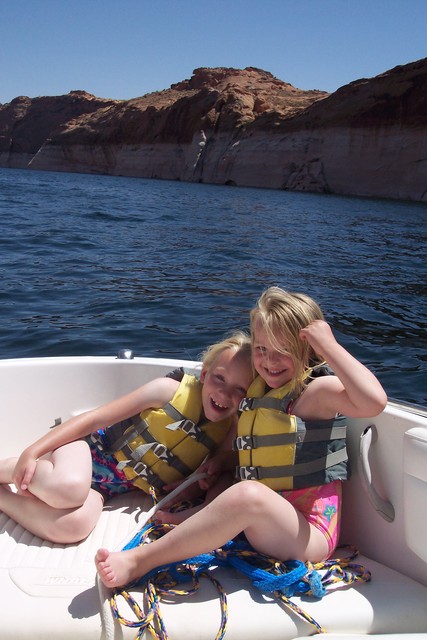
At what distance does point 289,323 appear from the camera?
194cm

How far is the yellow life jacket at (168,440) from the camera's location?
87.0 inches

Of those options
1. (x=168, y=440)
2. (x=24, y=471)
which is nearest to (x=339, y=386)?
(x=168, y=440)

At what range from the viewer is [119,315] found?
6520mm

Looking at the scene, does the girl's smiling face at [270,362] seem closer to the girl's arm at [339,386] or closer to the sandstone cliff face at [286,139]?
the girl's arm at [339,386]

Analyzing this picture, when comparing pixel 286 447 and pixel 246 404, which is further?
pixel 246 404

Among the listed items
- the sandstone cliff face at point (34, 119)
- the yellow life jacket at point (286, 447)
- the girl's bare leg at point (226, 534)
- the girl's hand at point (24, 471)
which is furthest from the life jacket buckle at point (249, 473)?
the sandstone cliff face at point (34, 119)

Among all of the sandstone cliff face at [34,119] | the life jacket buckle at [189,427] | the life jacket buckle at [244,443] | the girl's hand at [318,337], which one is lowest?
the life jacket buckle at [189,427]

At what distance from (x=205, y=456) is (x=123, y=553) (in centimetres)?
62

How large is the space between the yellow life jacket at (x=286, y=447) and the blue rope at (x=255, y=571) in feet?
0.70

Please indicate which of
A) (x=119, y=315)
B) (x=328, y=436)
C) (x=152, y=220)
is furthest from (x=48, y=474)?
(x=152, y=220)

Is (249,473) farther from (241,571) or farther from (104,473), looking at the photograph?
(104,473)

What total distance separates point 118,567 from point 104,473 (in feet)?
2.04

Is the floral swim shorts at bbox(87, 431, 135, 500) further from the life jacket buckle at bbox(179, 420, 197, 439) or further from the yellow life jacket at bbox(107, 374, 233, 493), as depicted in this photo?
the life jacket buckle at bbox(179, 420, 197, 439)

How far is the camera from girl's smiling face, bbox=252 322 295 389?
1951 millimetres
